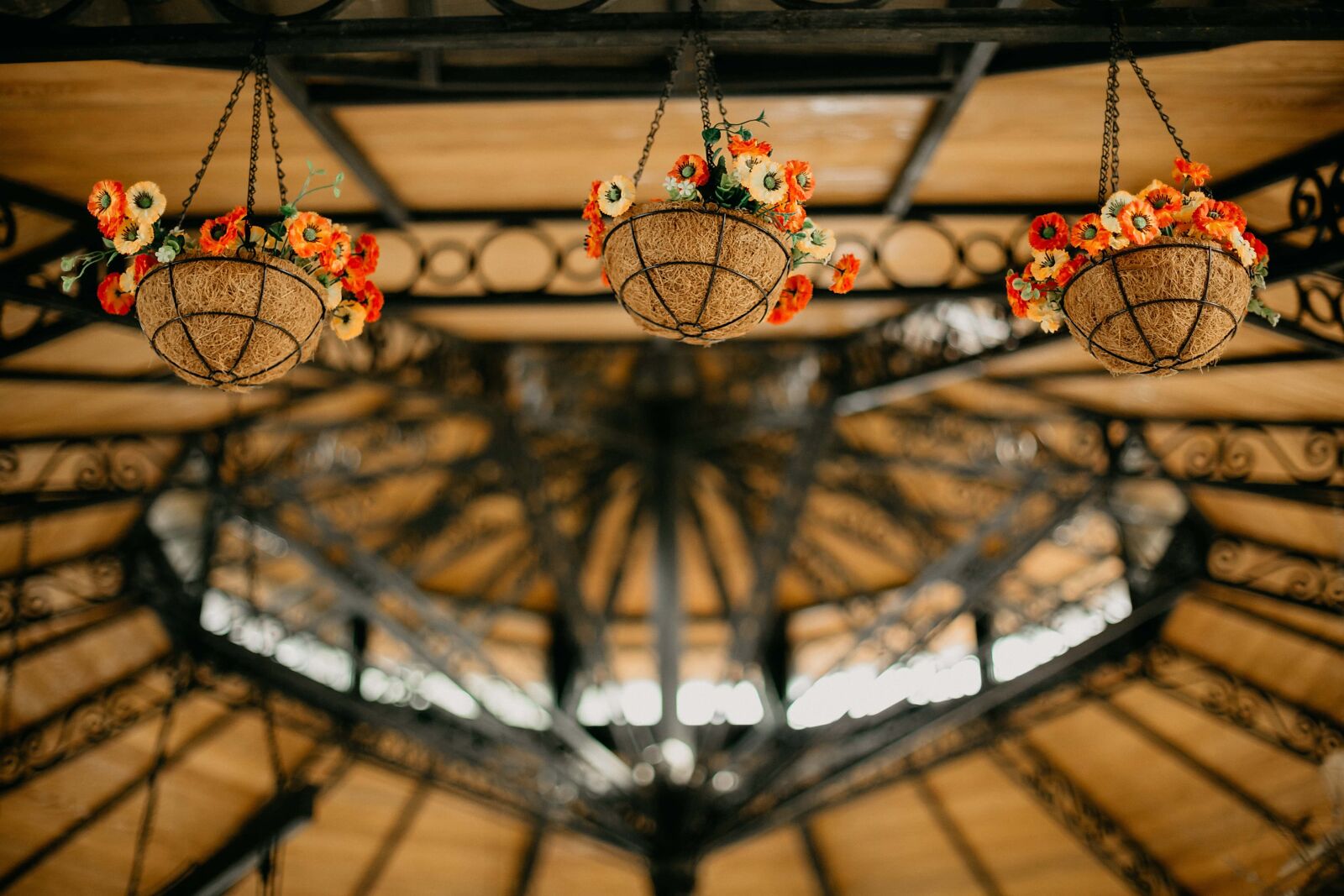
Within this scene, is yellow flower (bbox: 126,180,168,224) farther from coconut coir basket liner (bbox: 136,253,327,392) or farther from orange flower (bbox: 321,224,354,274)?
orange flower (bbox: 321,224,354,274)

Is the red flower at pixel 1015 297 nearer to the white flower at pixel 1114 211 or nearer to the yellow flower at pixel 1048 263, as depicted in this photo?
the yellow flower at pixel 1048 263

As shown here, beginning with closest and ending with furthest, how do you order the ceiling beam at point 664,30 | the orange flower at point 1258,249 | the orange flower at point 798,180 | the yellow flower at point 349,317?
the orange flower at point 798,180, the orange flower at point 1258,249, the ceiling beam at point 664,30, the yellow flower at point 349,317

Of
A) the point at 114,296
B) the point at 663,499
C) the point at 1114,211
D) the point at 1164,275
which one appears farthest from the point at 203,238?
the point at 663,499

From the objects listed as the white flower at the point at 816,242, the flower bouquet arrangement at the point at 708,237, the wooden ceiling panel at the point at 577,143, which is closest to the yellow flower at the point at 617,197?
the flower bouquet arrangement at the point at 708,237

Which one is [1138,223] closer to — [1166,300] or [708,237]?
[1166,300]

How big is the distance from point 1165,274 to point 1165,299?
0.07 m

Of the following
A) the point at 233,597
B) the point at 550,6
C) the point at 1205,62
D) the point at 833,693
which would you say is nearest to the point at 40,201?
the point at 550,6

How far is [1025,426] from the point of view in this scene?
8789 millimetres

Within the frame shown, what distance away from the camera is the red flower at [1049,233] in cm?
341

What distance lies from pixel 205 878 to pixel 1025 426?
669cm

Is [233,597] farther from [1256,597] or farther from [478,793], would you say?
[1256,597]

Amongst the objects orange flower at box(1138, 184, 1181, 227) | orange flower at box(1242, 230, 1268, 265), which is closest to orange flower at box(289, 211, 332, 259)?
orange flower at box(1138, 184, 1181, 227)

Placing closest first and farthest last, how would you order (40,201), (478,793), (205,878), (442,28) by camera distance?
(442,28) → (40,201) → (205,878) → (478,793)

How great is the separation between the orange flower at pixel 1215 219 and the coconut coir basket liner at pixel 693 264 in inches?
47.3
